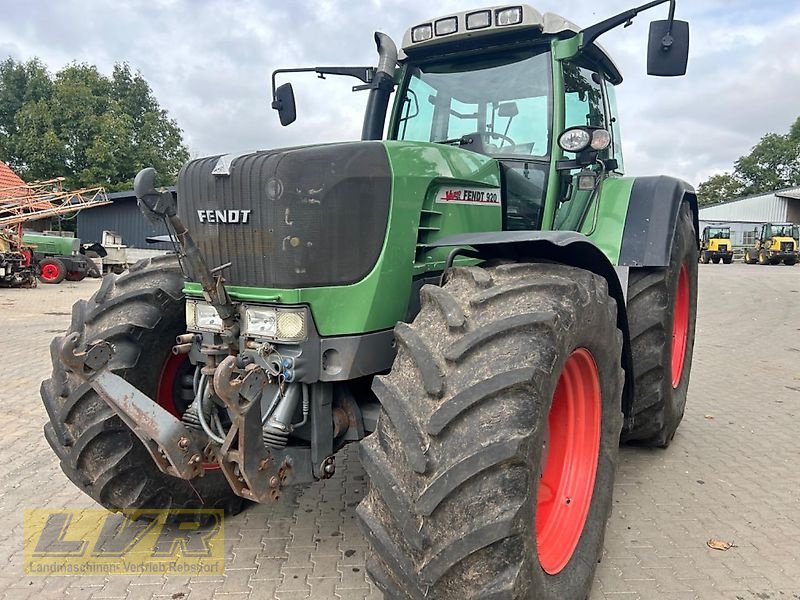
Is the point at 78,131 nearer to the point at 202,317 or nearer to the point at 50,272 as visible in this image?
the point at 50,272

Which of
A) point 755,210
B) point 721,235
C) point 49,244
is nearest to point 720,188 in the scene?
point 755,210

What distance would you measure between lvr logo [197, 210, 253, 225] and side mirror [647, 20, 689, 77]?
2.08 m

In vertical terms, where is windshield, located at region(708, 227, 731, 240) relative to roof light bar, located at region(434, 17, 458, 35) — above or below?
below

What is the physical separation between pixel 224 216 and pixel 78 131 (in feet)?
127

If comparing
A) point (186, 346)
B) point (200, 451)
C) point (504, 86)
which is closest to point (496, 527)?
point (200, 451)

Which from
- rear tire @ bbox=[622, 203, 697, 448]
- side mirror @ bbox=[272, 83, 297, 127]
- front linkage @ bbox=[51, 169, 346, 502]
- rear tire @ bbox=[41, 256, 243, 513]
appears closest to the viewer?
front linkage @ bbox=[51, 169, 346, 502]

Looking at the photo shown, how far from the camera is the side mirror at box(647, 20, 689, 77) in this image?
9.90 ft

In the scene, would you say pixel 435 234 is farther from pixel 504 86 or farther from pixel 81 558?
pixel 81 558

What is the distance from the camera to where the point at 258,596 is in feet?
8.61

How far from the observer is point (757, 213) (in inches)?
1943

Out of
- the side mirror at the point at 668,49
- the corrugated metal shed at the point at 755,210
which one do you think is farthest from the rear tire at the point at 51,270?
the corrugated metal shed at the point at 755,210

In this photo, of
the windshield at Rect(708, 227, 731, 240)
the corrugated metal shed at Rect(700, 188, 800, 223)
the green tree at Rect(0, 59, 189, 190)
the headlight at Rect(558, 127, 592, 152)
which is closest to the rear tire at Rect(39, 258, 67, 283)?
the green tree at Rect(0, 59, 189, 190)

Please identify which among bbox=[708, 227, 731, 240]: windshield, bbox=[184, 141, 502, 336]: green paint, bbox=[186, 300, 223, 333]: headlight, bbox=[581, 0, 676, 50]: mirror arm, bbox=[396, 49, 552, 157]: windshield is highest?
bbox=[581, 0, 676, 50]: mirror arm

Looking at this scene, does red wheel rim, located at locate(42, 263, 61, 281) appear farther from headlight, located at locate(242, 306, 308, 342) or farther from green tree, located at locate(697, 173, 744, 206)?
green tree, located at locate(697, 173, 744, 206)
